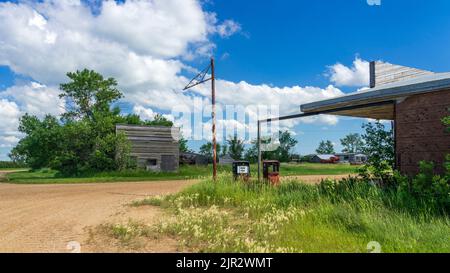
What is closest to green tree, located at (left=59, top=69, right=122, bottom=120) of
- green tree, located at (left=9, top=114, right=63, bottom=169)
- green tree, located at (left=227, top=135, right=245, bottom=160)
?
green tree, located at (left=9, top=114, right=63, bottom=169)

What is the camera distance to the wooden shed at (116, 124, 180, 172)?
87.4 ft

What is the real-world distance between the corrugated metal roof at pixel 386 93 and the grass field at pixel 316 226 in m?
2.45

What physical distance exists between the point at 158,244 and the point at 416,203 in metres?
5.52

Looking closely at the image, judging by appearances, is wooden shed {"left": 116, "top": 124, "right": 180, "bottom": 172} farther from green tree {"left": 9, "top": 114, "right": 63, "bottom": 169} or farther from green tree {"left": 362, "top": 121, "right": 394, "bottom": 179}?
green tree {"left": 362, "top": 121, "right": 394, "bottom": 179}

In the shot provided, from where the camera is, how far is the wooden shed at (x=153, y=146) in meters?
26.6

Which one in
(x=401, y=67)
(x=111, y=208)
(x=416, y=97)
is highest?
(x=401, y=67)

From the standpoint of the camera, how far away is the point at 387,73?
41.4 feet

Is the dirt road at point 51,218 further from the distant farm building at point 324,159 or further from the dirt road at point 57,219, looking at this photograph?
the distant farm building at point 324,159

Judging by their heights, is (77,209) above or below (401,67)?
below

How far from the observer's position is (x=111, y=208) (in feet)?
29.9

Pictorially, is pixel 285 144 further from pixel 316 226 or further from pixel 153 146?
pixel 316 226

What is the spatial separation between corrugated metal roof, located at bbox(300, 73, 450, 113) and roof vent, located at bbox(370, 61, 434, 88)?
10.6 ft
